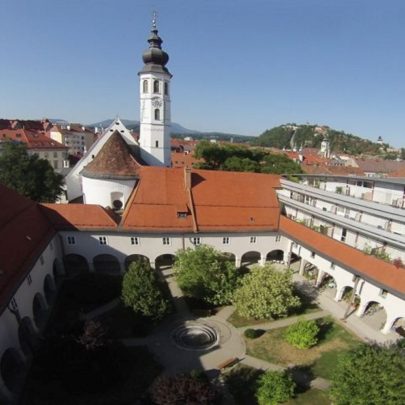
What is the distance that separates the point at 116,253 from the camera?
3650 centimetres

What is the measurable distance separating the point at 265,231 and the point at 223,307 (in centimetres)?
1077

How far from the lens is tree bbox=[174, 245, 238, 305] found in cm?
3080

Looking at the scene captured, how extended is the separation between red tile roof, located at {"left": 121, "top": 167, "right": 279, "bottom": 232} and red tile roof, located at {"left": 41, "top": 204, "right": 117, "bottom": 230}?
2.07 meters

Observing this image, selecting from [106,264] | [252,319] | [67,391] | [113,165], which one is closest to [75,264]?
[106,264]

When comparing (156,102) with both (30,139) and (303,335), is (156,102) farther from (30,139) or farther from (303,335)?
(30,139)

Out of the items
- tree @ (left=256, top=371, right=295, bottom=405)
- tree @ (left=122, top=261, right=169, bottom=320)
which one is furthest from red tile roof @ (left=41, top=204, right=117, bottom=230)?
tree @ (left=256, top=371, right=295, bottom=405)

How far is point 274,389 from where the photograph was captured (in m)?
20.6

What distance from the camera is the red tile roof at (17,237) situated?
23.8 meters

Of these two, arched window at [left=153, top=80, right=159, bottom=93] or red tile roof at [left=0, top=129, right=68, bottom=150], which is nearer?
arched window at [left=153, top=80, right=159, bottom=93]

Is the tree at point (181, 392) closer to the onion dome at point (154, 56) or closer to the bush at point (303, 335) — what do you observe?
the bush at point (303, 335)

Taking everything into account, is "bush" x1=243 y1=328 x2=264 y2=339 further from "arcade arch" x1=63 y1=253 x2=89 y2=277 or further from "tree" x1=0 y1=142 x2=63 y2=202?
"tree" x1=0 y1=142 x2=63 y2=202

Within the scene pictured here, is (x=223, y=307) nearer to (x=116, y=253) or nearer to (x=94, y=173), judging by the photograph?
(x=116, y=253)

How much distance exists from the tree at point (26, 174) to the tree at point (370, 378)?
4177 cm

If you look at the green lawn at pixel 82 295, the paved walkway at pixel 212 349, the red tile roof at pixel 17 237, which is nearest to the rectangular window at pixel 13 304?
the red tile roof at pixel 17 237
